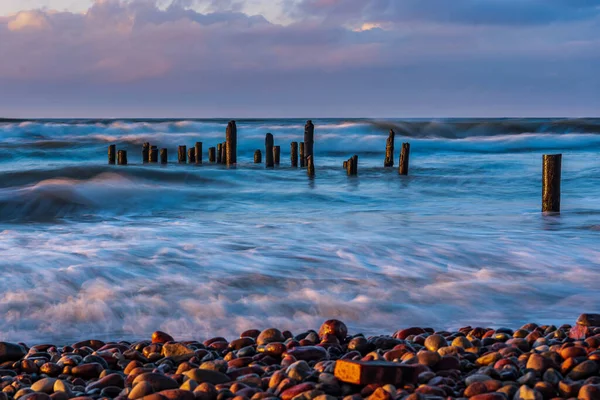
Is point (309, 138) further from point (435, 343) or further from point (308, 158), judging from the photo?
point (435, 343)

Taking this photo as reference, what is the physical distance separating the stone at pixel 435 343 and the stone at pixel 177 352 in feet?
3.72

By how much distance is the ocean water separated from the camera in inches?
202

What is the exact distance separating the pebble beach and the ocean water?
922 millimetres

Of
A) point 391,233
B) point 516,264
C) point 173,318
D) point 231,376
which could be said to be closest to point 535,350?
point 231,376

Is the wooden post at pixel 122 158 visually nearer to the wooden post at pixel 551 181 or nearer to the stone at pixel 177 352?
the wooden post at pixel 551 181

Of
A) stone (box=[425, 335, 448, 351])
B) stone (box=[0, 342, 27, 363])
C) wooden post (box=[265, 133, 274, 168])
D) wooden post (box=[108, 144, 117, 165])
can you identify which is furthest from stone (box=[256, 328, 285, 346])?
wooden post (box=[108, 144, 117, 165])

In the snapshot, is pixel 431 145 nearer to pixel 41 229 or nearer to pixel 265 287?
pixel 41 229

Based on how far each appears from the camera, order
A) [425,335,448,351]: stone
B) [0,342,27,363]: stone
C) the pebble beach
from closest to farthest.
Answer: the pebble beach
[425,335,448,351]: stone
[0,342,27,363]: stone

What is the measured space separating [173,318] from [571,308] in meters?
2.81

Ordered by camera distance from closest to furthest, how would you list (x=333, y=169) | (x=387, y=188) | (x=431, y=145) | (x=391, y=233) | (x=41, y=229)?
(x=391, y=233) → (x=41, y=229) → (x=387, y=188) → (x=333, y=169) → (x=431, y=145)

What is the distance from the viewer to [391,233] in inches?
357

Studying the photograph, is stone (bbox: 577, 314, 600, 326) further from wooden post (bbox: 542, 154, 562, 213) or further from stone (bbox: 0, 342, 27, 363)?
wooden post (bbox: 542, 154, 562, 213)

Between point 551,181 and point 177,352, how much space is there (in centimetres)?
823

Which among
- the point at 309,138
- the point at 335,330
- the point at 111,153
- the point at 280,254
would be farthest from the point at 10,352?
the point at 111,153
